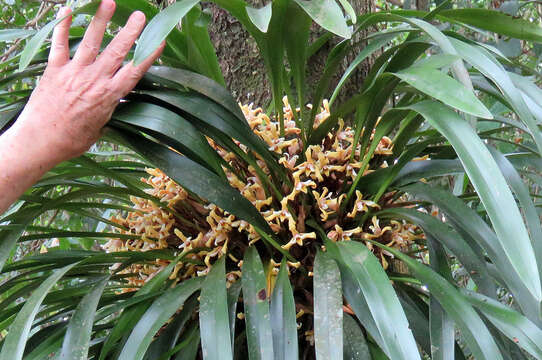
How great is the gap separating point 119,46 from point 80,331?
0.31 meters

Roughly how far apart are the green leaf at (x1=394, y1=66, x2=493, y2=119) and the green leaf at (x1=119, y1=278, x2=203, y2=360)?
1.07 ft

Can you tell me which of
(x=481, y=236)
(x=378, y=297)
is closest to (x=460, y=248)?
(x=481, y=236)

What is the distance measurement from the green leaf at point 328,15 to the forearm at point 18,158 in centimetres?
31

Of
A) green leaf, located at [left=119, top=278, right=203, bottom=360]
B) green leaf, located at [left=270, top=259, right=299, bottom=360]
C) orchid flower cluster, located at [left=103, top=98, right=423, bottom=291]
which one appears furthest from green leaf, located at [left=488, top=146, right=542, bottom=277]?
green leaf, located at [left=119, top=278, right=203, bottom=360]

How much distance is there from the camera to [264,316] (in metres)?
0.57

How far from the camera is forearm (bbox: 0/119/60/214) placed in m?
0.62

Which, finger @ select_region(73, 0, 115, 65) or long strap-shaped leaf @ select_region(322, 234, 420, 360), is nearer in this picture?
long strap-shaped leaf @ select_region(322, 234, 420, 360)

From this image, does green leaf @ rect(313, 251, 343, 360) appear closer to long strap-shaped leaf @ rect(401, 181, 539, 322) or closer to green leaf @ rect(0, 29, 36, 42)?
long strap-shaped leaf @ rect(401, 181, 539, 322)

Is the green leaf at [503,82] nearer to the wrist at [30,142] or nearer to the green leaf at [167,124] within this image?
the green leaf at [167,124]

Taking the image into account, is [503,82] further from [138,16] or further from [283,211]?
[138,16]

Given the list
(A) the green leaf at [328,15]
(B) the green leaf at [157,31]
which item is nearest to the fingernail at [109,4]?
(B) the green leaf at [157,31]

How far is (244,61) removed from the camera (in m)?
0.99

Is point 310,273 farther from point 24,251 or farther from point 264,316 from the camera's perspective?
point 24,251

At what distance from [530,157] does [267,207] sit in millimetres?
365
